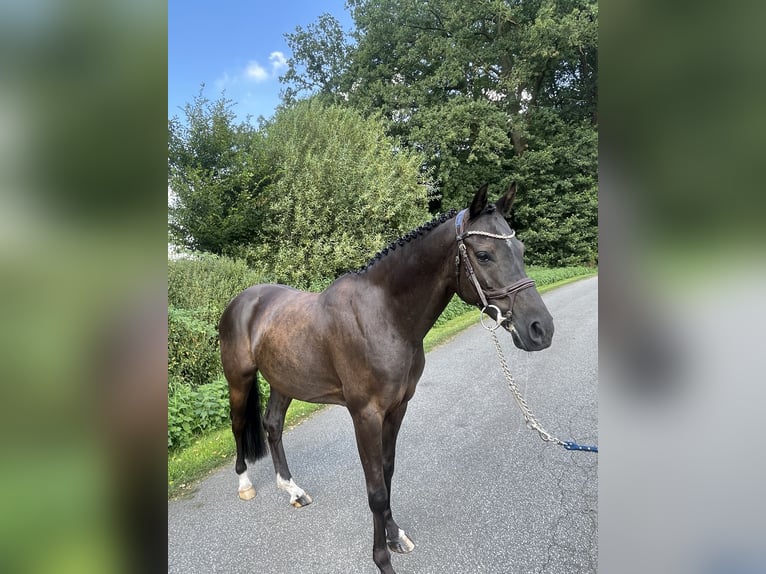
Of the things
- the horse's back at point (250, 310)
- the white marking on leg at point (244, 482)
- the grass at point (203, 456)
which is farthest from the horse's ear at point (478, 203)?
the grass at point (203, 456)

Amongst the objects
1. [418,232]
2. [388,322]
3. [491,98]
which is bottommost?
[388,322]

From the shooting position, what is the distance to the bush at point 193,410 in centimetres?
414

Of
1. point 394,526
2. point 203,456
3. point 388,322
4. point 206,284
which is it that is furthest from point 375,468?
point 206,284

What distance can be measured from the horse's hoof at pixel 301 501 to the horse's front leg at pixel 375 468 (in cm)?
92

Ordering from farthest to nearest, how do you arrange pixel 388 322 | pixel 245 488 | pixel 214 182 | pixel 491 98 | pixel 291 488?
1. pixel 491 98
2. pixel 214 182
3. pixel 245 488
4. pixel 291 488
5. pixel 388 322

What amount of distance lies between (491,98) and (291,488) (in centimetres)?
2489

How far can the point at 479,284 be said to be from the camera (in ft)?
6.68

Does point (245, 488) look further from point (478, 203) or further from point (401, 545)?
point (478, 203)
